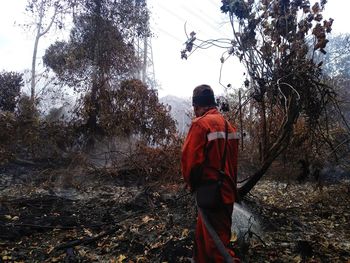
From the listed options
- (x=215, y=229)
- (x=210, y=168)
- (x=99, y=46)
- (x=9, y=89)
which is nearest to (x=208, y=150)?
(x=210, y=168)

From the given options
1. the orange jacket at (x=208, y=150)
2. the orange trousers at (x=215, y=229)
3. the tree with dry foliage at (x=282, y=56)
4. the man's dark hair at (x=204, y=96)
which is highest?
the tree with dry foliage at (x=282, y=56)

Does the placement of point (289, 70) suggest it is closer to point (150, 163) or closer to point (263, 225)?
point (263, 225)

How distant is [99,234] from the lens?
5289 mm

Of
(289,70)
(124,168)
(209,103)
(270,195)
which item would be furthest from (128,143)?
(209,103)

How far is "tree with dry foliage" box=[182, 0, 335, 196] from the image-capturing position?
5.46 meters

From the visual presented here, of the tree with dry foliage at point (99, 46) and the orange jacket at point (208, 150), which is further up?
the tree with dry foliage at point (99, 46)

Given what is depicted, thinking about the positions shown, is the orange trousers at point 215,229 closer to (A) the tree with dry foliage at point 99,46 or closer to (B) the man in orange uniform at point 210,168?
(B) the man in orange uniform at point 210,168

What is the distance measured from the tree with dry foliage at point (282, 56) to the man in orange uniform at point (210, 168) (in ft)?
8.20

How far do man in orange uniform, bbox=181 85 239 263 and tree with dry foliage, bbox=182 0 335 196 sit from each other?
2500 mm

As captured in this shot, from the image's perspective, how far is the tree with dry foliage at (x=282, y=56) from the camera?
546 cm

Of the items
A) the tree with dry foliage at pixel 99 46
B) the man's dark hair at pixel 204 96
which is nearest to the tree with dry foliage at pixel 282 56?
the man's dark hair at pixel 204 96

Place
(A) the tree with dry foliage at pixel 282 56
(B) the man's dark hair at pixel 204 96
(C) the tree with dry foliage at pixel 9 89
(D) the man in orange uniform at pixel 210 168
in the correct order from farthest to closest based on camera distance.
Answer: (C) the tree with dry foliage at pixel 9 89 < (A) the tree with dry foliage at pixel 282 56 < (B) the man's dark hair at pixel 204 96 < (D) the man in orange uniform at pixel 210 168

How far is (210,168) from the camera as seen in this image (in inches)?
125

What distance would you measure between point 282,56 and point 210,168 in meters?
3.18
